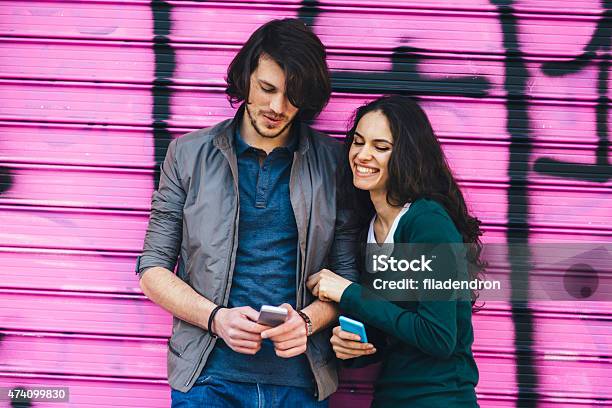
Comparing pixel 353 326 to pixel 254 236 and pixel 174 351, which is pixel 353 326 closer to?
pixel 254 236

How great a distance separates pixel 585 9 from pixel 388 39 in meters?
1.01

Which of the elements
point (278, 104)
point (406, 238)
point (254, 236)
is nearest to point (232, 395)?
point (254, 236)

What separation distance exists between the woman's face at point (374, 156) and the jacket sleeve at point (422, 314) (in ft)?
0.86

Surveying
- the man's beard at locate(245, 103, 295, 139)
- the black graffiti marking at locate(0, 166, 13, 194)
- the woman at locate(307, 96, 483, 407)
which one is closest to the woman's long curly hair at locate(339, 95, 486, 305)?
the woman at locate(307, 96, 483, 407)

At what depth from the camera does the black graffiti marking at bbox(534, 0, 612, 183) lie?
3.38 m

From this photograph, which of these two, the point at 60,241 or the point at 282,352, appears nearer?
the point at 282,352

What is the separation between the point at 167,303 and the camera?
9.16ft

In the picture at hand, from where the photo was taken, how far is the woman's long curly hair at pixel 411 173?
2.75 m

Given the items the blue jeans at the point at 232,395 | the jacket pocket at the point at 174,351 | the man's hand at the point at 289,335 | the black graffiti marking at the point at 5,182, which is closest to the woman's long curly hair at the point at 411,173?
the man's hand at the point at 289,335

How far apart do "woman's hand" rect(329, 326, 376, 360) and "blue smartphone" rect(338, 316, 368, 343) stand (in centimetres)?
2

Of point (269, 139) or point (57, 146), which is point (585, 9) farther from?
point (57, 146)

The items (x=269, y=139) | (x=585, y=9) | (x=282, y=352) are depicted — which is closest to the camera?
(x=282, y=352)

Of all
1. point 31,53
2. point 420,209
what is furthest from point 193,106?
point 420,209

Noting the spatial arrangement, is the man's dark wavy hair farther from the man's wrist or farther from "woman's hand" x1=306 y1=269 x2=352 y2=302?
the man's wrist
